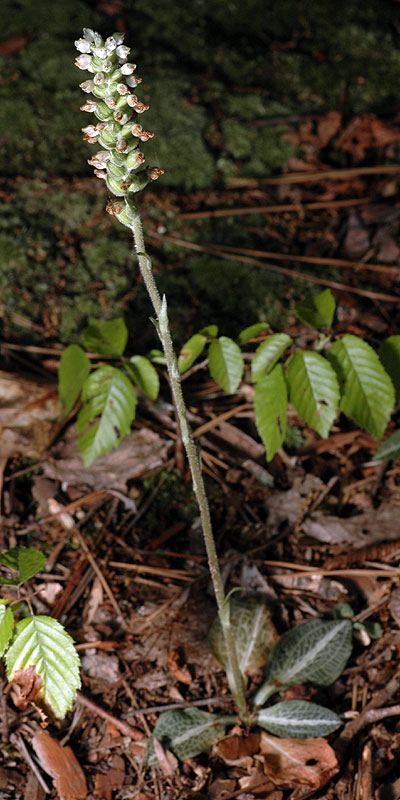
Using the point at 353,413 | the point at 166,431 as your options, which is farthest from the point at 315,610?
the point at 166,431

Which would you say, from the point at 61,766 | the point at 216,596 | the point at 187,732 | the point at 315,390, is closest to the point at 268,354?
the point at 315,390

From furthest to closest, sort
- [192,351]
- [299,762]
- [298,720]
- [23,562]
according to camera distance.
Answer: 1. [192,351]
2. [298,720]
3. [299,762]
4. [23,562]

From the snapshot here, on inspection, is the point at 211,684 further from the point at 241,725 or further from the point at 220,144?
the point at 220,144

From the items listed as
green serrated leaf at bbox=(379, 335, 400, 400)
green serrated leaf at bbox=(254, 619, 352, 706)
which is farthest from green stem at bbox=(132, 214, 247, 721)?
green serrated leaf at bbox=(379, 335, 400, 400)

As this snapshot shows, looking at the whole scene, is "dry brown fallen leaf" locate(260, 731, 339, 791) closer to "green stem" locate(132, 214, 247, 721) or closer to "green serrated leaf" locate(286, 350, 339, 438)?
"green stem" locate(132, 214, 247, 721)

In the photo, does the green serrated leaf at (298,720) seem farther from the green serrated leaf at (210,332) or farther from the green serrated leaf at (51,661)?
the green serrated leaf at (210,332)

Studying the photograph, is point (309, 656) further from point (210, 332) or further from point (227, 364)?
point (210, 332)
